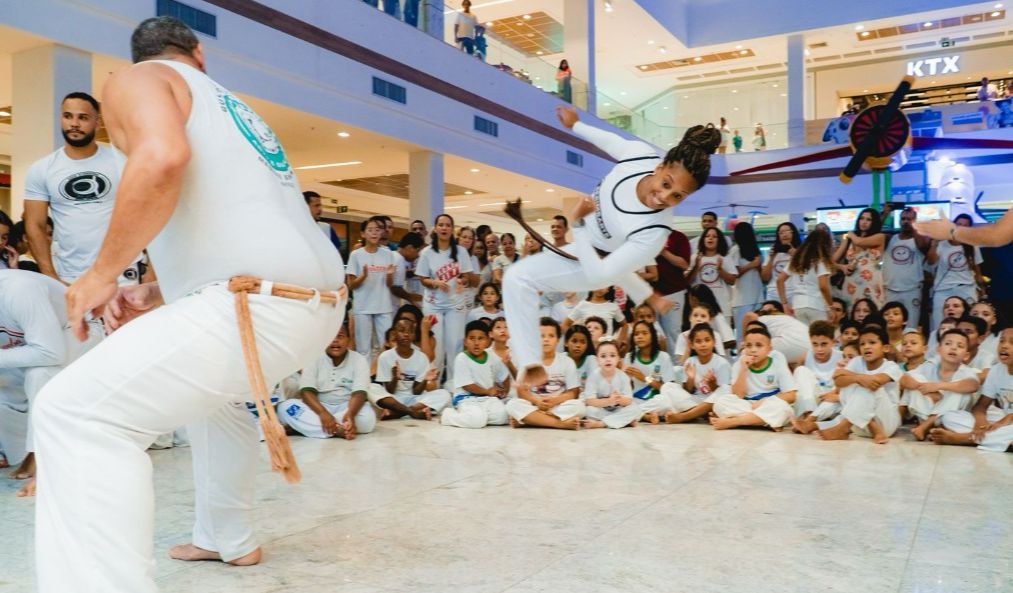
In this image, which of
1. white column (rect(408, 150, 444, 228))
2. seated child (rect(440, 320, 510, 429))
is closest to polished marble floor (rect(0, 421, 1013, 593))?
seated child (rect(440, 320, 510, 429))

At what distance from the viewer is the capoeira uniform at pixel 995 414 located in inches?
177

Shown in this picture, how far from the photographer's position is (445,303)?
715cm

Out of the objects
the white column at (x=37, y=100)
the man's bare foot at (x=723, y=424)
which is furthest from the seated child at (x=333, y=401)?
the white column at (x=37, y=100)

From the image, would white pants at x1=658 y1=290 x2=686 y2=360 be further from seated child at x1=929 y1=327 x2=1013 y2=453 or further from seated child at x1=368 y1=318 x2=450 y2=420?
seated child at x1=929 y1=327 x2=1013 y2=453

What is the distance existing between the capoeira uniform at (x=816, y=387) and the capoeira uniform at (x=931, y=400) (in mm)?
452

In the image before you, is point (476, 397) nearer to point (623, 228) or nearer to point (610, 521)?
point (623, 228)

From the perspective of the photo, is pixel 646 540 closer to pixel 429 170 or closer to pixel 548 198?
pixel 429 170

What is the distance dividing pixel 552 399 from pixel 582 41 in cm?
1334

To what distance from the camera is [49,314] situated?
3.62 m

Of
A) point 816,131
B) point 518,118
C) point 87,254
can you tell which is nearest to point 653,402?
point 87,254

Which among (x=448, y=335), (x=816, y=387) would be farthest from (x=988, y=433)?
(x=448, y=335)

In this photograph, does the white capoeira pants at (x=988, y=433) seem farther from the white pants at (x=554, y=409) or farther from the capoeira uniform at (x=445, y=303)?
the capoeira uniform at (x=445, y=303)

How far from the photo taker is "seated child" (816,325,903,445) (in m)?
4.88

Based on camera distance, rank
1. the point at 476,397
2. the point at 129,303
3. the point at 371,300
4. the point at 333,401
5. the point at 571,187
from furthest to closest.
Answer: the point at 571,187 → the point at 371,300 → the point at 476,397 → the point at 333,401 → the point at 129,303
